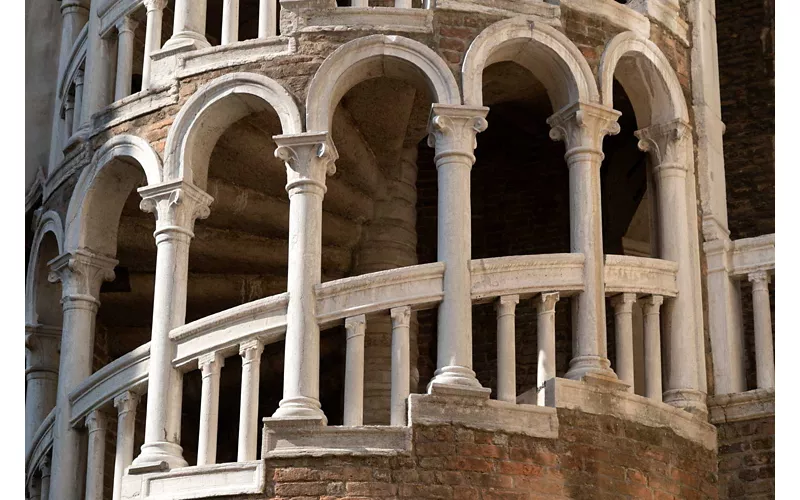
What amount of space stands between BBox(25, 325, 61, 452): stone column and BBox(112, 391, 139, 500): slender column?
1983mm

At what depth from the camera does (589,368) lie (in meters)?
11.6

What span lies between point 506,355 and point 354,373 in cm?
92

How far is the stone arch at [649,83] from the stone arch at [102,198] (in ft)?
10.8

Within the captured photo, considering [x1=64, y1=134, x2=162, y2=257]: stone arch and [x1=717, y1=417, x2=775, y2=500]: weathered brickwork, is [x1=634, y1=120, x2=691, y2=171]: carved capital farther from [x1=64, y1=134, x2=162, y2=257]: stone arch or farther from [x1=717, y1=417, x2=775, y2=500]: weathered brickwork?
[x1=64, y1=134, x2=162, y2=257]: stone arch

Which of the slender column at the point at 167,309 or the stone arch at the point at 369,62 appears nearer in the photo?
the slender column at the point at 167,309

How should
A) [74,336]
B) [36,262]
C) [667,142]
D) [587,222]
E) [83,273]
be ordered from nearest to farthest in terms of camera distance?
[587,222]
[667,142]
[74,336]
[83,273]
[36,262]

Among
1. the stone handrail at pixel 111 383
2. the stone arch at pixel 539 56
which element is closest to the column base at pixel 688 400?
the stone arch at pixel 539 56

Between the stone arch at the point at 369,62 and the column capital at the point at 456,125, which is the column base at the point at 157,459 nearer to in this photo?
the stone arch at the point at 369,62

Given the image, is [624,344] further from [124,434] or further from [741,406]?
[124,434]

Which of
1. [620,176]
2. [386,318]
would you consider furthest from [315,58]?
[620,176]

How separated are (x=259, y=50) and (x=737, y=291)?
3.50 meters

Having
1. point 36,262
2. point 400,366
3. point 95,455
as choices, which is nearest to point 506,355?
point 400,366

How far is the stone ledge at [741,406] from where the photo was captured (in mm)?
12141

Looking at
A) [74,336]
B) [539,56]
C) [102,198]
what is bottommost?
[74,336]
